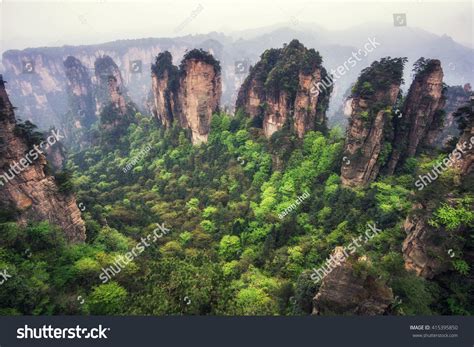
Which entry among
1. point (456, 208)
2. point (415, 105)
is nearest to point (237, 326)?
point (456, 208)

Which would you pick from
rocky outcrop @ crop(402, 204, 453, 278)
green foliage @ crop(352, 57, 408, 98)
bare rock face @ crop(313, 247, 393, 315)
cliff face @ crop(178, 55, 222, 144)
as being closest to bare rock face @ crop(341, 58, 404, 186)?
green foliage @ crop(352, 57, 408, 98)

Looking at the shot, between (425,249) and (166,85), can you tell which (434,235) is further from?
(166,85)

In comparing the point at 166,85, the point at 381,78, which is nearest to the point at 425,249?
the point at 381,78

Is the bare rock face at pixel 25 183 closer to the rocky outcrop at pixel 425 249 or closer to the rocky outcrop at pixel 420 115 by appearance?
the rocky outcrop at pixel 425 249

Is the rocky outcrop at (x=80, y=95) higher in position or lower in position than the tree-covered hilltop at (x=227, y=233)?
higher

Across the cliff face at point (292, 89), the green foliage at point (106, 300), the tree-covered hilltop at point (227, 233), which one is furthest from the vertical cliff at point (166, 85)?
the green foliage at point (106, 300)
